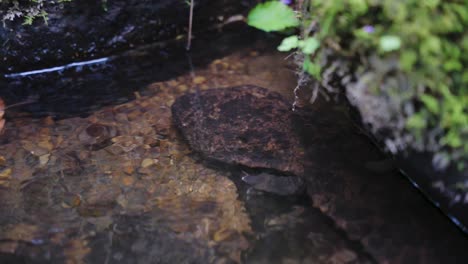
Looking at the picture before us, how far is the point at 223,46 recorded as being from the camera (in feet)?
13.6

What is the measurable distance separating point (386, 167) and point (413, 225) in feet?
1.40

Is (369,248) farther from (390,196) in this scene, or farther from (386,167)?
(386,167)

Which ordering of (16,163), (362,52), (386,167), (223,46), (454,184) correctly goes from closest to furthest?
(362,52) < (454,184) < (386,167) < (16,163) < (223,46)

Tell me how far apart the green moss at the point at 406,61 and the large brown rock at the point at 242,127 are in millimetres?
814

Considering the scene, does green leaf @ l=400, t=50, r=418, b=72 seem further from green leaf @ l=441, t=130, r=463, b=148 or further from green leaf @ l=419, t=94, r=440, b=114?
green leaf @ l=441, t=130, r=463, b=148

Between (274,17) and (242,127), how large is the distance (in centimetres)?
82

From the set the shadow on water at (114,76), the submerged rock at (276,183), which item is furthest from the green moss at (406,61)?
the shadow on water at (114,76)

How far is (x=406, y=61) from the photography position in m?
1.73

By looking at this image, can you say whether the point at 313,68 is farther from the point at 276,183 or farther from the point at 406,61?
the point at 276,183

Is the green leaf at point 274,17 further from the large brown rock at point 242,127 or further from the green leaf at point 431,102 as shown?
the green leaf at point 431,102

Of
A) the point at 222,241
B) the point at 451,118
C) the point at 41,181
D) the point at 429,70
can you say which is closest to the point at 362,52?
the point at 429,70

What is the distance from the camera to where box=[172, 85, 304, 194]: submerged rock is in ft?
8.99

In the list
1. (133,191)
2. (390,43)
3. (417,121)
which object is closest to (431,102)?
(417,121)

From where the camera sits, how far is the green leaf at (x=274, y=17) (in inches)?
98.7
